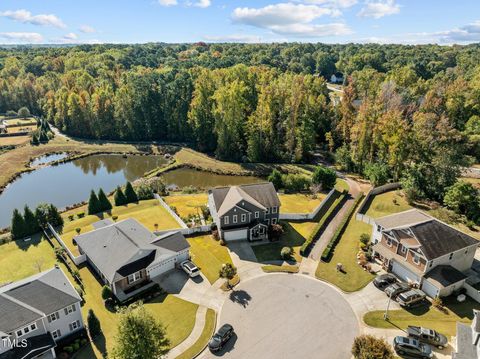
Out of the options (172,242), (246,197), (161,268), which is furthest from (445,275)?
(161,268)

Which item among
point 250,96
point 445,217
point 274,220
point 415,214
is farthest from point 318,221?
point 250,96

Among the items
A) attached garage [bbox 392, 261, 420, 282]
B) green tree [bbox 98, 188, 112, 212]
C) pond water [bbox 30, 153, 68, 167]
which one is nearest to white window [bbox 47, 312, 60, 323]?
green tree [bbox 98, 188, 112, 212]

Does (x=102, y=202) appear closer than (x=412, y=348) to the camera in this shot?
No

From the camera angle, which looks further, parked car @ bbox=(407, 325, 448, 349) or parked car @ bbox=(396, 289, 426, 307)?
parked car @ bbox=(396, 289, 426, 307)

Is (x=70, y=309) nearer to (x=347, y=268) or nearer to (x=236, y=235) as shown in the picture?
(x=236, y=235)

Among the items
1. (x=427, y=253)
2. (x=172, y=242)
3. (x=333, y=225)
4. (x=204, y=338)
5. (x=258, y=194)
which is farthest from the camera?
(x=333, y=225)

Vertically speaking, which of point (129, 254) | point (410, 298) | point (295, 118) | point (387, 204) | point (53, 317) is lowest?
point (410, 298)

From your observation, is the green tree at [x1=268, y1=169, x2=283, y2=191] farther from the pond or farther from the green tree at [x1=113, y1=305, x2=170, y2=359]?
the green tree at [x1=113, y1=305, x2=170, y2=359]
